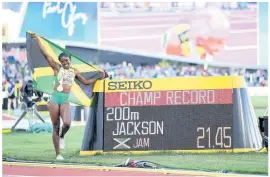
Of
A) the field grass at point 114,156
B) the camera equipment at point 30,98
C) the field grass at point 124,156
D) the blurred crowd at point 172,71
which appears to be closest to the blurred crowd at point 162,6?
the blurred crowd at point 172,71

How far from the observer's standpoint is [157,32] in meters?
8.58

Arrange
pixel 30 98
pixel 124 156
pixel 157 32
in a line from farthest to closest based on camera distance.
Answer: pixel 30 98
pixel 124 156
pixel 157 32

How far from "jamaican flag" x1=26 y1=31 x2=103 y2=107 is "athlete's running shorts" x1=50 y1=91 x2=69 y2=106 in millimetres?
47

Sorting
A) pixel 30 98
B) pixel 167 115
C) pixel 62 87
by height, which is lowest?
pixel 167 115

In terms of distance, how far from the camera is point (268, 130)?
8.50m

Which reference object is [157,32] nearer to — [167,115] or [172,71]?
[172,71]

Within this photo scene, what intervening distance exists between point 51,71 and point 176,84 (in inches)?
52.7

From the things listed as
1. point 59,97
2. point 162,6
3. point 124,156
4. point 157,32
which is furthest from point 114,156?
point 162,6

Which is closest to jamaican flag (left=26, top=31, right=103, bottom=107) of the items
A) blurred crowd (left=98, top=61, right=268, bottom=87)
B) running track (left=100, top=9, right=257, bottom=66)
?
blurred crowd (left=98, top=61, right=268, bottom=87)

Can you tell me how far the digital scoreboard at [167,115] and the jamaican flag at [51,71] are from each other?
20cm

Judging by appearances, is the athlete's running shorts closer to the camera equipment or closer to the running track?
the camera equipment

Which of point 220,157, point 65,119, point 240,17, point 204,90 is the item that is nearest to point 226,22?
point 240,17

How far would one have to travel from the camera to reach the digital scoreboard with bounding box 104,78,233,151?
28.1ft

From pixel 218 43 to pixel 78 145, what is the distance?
1843 millimetres
